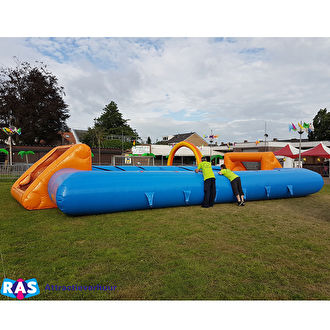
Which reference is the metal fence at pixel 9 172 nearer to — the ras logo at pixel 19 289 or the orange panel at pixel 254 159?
the orange panel at pixel 254 159

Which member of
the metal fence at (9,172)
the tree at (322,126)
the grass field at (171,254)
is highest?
the tree at (322,126)

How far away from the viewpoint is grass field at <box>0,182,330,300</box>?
2.33 metres

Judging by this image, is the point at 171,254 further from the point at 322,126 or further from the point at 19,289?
the point at 322,126

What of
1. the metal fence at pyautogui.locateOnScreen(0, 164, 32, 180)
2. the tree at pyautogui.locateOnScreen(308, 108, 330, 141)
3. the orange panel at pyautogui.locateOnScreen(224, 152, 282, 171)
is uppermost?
the tree at pyautogui.locateOnScreen(308, 108, 330, 141)

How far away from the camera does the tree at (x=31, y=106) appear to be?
25609 mm

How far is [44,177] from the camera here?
595 cm

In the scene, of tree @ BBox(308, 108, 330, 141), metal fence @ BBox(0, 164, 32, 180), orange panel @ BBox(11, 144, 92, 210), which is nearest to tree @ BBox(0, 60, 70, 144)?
metal fence @ BBox(0, 164, 32, 180)

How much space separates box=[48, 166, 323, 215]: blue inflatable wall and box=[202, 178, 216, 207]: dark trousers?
0.45 feet

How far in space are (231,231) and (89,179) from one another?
3241 mm

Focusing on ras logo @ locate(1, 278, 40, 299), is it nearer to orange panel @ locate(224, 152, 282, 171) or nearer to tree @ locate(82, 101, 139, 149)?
orange panel @ locate(224, 152, 282, 171)

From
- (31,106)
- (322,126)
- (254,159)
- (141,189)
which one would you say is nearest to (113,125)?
(31,106)

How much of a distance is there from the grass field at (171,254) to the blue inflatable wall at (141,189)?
350 mm

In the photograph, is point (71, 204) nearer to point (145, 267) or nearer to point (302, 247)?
point (145, 267)

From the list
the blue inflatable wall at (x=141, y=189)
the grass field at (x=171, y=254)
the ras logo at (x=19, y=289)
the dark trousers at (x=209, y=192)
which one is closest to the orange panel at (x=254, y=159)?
the blue inflatable wall at (x=141, y=189)
